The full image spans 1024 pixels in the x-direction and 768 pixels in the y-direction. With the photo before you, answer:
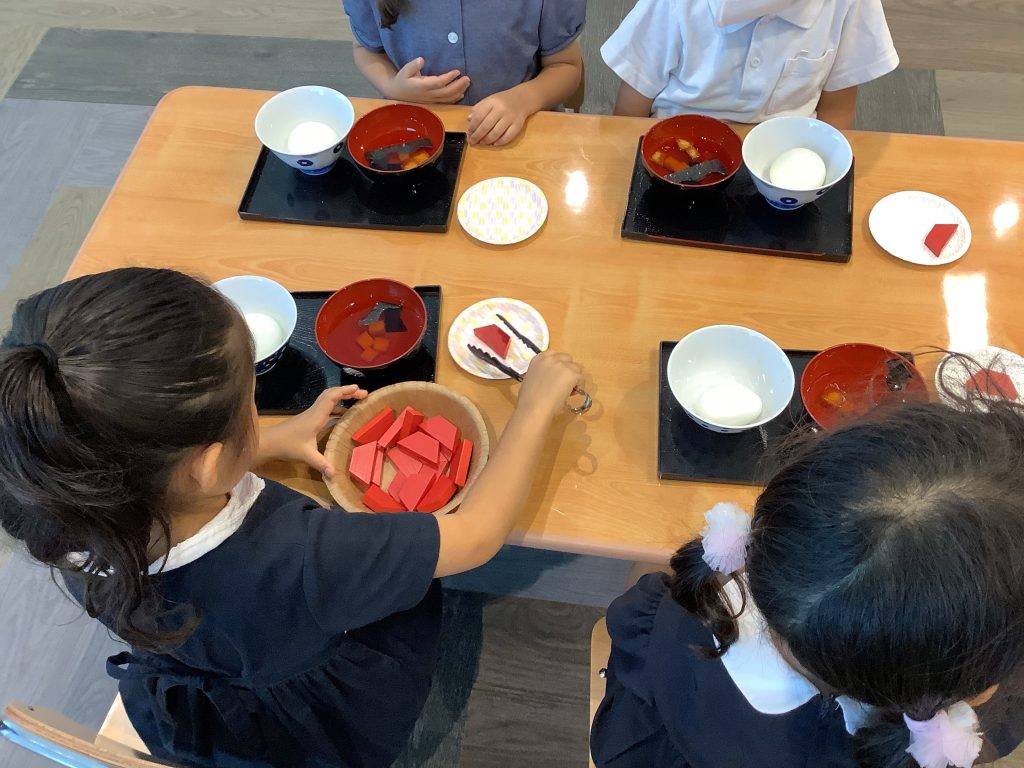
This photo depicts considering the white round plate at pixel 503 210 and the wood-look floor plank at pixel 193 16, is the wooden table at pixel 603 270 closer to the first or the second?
the white round plate at pixel 503 210

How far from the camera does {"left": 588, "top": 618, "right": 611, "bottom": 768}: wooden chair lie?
3.26 feet

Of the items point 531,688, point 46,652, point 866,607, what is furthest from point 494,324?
point 46,652

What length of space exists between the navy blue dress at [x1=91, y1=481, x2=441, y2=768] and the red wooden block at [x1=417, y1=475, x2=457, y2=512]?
6cm

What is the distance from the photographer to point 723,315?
39.5 inches

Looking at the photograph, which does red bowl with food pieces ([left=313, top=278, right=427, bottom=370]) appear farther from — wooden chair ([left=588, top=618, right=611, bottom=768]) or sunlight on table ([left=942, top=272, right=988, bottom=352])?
sunlight on table ([left=942, top=272, right=988, bottom=352])

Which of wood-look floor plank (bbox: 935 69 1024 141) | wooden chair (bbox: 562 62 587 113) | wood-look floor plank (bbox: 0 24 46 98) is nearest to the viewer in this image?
wooden chair (bbox: 562 62 587 113)

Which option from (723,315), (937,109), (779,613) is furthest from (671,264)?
(937,109)

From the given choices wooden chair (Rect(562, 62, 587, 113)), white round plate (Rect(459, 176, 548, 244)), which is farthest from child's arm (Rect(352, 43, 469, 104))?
wooden chair (Rect(562, 62, 587, 113))

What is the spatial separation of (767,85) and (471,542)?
933mm

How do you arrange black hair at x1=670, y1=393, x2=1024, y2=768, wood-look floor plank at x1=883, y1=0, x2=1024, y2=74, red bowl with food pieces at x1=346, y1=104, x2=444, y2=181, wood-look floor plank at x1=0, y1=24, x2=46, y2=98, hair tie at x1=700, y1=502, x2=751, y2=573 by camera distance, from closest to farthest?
black hair at x1=670, y1=393, x2=1024, y2=768, hair tie at x1=700, y1=502, x2=751, y2=573, red bowl with food pieces at x1=346, y1=104, x2=444, y2=181, wood-look floor plank at x1=883, y1=0, x2=1024, y2=74, wood-look floor plank at x1=0, y1=24, x2=46, y2=98

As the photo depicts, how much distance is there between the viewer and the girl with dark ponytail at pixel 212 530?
2.13ft

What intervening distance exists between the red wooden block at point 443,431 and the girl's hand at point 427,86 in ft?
2.00

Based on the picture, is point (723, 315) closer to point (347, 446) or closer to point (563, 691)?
point (347, 446)

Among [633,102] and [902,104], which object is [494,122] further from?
[902,104]
